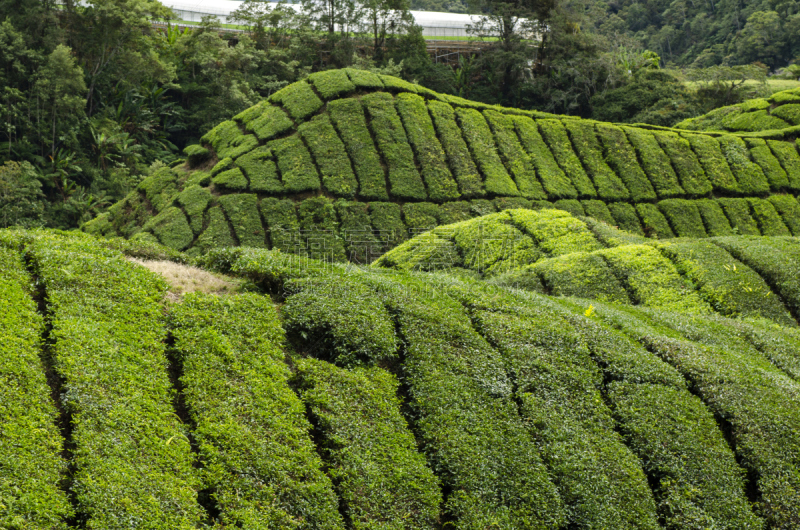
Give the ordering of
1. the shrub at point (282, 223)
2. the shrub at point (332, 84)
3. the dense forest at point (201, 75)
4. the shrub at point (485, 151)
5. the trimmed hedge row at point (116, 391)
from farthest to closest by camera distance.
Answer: the dense forest at point (201, 75)
the shrub at point (332, 84)
the shrub at point (485, 151)
the shrub at point (282, 223)
the trimmed hedge row at point (116, 391)

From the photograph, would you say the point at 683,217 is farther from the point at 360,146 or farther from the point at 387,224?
the point at 360,146

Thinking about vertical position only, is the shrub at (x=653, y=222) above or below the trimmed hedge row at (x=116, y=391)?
below

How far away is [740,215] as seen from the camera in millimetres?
27703

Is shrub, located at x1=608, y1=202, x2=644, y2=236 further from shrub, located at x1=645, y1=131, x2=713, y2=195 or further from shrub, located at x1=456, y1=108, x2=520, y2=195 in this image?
shrub, located at x1=456, y1=108, x2=520, y2=195

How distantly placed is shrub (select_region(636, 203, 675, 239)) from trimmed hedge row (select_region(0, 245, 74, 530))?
2559 cm

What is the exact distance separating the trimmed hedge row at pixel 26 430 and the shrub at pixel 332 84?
1979 cm

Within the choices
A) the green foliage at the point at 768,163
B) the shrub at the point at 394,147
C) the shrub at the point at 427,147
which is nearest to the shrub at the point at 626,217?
the shrub at the point at 427,147

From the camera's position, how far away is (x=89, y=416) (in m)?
6.70

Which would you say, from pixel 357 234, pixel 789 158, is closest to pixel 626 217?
pixel 789 158

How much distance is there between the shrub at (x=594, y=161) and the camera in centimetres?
2748

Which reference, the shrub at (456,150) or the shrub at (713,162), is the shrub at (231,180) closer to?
the shrub at (456,150)

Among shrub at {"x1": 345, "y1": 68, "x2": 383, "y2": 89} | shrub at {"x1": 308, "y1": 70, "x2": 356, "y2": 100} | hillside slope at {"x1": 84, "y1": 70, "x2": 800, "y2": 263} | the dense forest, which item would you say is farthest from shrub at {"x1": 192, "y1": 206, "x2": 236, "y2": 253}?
the dense forest

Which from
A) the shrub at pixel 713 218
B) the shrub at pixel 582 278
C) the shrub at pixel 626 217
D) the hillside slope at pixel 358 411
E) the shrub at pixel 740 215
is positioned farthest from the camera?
the shrub at pixel 740 215

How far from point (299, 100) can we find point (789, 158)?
26509 mm
